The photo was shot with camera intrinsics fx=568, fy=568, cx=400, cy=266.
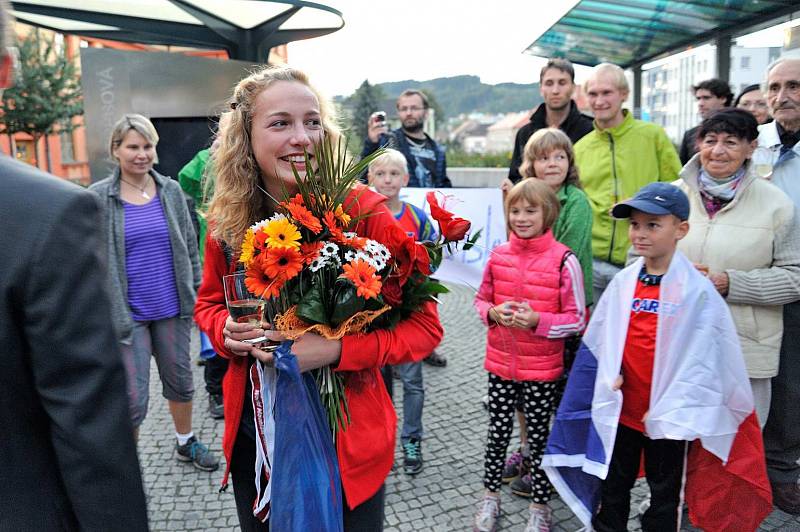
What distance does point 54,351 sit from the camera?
1.00m

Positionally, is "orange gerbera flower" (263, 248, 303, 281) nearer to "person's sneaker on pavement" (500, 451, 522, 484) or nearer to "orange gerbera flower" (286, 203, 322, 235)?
"orange gerbera flower" (286, 203, 322, 235)

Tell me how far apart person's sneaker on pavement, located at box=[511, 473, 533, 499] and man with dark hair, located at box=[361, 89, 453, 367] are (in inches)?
92.3

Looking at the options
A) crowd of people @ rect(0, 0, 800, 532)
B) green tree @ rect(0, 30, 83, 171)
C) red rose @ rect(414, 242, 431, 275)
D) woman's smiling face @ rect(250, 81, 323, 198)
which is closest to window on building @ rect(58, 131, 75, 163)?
green tree @ rect(0, 30, 83, 171)

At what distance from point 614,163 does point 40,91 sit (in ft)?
90.3

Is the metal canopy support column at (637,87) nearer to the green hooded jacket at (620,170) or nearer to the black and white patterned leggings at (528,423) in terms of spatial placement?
the green hooded jacket at (620,170)

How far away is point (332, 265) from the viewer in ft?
5.32

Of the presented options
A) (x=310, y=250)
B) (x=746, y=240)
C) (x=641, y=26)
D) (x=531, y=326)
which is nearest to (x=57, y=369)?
(x=310, y=250)

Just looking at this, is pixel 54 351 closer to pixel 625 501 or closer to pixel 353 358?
pixel 353 358

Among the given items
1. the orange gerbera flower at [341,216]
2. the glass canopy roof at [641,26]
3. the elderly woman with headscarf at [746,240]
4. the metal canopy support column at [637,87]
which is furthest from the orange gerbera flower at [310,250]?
the metal canopy support column at [637,87]

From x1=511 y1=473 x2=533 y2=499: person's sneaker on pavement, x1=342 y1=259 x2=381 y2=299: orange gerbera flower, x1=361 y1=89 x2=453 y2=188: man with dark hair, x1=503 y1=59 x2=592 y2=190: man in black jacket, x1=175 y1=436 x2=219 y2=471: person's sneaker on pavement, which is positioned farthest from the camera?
x1=361 y1=89 x2=453 y2=188: man with dark hair

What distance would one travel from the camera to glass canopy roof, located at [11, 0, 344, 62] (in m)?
9.38

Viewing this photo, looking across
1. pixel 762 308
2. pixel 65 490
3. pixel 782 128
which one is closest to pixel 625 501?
pixel 762 308

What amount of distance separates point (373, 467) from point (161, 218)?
266 cm

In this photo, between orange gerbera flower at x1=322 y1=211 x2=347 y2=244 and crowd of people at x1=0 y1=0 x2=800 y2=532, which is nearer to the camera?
crowd of people at x1=0 y1=0 x2=800 y2=532
